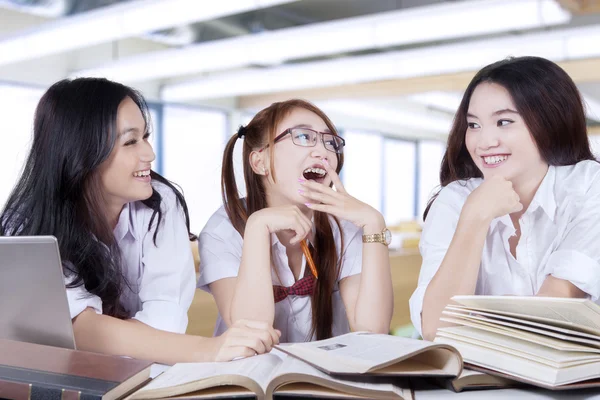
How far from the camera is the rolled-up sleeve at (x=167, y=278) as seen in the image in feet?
5.24

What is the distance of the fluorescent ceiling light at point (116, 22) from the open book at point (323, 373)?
312cm

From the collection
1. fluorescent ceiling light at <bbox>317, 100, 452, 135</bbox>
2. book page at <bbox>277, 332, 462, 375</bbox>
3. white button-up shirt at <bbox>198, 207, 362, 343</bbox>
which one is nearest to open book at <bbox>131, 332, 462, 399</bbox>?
book page at <bbox>277, 332, 462, 375</bbox>

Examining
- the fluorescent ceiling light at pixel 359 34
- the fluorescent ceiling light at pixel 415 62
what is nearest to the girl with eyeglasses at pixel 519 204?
the fluorescent ceiling light at pixel 359 34

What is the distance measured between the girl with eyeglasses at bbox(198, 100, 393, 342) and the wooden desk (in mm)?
98

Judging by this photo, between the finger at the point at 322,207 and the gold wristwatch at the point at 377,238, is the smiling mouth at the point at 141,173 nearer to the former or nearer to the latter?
the finger at the point at 322,207

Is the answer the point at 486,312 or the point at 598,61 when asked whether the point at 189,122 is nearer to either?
the point at 598,61

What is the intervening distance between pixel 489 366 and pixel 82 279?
0.99 meters

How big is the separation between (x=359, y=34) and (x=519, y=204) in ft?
10.5

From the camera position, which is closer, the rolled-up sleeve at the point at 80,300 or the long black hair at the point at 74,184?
the rolled-up sleeve at the point at 80,300

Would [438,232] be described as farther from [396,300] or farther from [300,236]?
[396,300]

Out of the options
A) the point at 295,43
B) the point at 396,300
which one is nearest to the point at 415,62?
the point at 295,43

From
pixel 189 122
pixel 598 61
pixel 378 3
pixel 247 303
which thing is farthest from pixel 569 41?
pixel 189 122

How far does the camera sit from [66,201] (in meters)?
1.60

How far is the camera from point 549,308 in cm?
96
